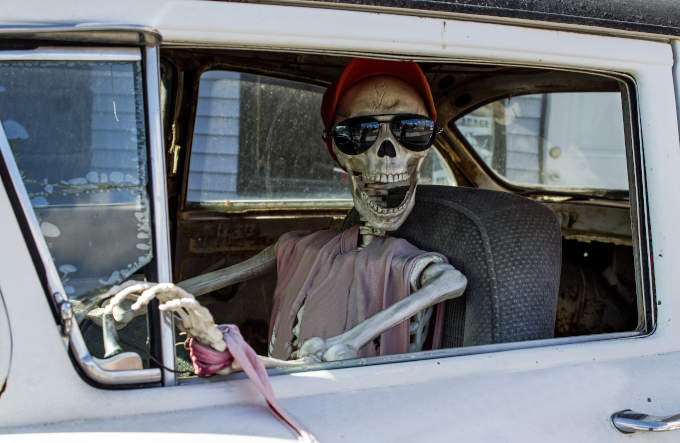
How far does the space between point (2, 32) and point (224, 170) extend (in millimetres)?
2091

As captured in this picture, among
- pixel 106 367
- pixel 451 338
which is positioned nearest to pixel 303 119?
pixel 451 338

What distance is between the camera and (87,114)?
4.16ft

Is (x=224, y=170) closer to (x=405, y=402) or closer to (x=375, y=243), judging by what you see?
(x=375, y=243)

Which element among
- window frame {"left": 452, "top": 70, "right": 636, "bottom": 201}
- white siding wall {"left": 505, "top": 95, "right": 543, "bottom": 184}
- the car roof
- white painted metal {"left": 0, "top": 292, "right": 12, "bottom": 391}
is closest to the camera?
white painted metal {"left": 0, "top": 292, "right": 12, "bottom": 391}

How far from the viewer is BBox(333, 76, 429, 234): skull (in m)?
2.21

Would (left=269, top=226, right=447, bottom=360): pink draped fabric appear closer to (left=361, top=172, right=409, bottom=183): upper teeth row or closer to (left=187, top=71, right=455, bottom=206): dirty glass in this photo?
(left=361, top=172, right=409, bottom=183): upper teeth row

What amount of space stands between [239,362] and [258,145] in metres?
2.31

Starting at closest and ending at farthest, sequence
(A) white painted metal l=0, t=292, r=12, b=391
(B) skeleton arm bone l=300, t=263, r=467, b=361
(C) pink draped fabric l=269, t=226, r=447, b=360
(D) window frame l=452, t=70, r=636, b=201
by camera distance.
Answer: (A) white painted metal l=0, t=292, r=12, b=391
(B) skeleton arm bone l=300, t=263, r=467, b=361
(C) pink draped fabric l=269, t=226, r=447, b=360
(D) window frame l=452, t=70, r=636, b=201

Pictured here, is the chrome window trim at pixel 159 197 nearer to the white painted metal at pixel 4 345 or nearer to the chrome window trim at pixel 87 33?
the chrome window trim at pixel 87 33

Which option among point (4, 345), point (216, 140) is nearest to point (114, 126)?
point (4, 345)

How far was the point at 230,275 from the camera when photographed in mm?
2361

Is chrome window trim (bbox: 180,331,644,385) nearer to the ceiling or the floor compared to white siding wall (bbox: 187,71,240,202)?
nearer to the floor

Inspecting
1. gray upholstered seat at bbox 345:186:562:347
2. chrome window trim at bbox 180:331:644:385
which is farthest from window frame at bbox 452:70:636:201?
chrome window trim at bbox 180:331:644:385

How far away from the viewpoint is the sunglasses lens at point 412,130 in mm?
2201
